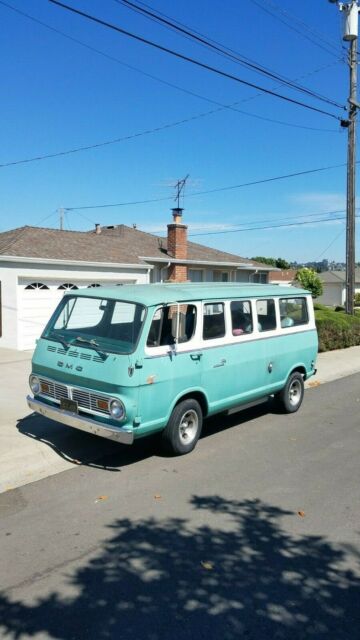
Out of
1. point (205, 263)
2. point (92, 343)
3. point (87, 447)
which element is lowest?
point (87, 447)

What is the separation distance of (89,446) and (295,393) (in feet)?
12.5

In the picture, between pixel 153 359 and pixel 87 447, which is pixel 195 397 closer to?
pixel 153 359

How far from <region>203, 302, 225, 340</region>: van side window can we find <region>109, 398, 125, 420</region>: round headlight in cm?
159

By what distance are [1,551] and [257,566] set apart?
198 cm

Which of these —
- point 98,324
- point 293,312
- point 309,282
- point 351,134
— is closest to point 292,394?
point 293,312

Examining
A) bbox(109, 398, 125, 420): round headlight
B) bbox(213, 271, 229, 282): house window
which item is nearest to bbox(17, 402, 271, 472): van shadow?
bbox(109, 398, 125, 420): round headlight

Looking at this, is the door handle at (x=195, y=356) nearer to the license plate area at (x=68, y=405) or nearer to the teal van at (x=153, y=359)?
the teal van at (x=153, y=359)

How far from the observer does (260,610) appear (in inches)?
133

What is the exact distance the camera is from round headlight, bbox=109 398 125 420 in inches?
215

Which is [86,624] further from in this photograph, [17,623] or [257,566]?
[257,566]

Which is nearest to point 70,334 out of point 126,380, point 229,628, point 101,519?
point 126,380

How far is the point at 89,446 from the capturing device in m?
6.55

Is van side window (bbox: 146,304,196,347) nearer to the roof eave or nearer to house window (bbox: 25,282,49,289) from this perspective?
the roof eave

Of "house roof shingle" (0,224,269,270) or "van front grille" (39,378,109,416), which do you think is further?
"house roof shingle" (0,224,269,270)
